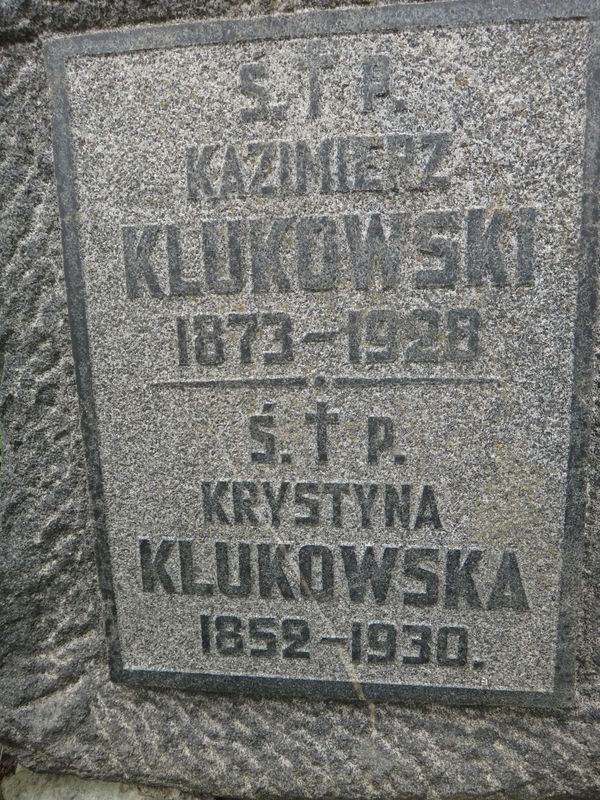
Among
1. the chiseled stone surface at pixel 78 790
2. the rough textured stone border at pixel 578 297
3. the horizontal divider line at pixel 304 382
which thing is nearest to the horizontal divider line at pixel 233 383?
the horizontal divider line at pixel 304 382

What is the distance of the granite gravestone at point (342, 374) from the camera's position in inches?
31.9

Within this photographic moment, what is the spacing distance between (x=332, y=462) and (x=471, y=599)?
275 millimetres

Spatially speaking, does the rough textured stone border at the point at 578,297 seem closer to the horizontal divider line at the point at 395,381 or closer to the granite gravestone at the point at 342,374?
the granite gravestone at the point at 342,374

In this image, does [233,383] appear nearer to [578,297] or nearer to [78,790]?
[578,297]

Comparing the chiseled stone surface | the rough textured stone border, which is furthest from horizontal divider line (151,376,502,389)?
the chiseled stone surface

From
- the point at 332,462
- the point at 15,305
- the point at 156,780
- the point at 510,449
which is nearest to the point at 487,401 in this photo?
the point at 510,449

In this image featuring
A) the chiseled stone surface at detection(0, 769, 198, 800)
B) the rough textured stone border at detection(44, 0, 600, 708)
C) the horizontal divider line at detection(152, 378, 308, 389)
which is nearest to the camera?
the rough textured stone border at detection(44, 0, 600, 708)

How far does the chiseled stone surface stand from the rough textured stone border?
21 centimetres

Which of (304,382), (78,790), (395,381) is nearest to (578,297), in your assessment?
(395,381)

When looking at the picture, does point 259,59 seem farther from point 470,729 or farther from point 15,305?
point 470,729

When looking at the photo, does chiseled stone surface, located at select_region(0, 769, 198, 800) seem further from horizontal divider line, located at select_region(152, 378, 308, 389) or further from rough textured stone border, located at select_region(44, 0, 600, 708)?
horizontal divider line, located at select_region(152, 378, 308, 389)

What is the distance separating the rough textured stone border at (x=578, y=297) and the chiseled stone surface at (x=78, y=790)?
21 cm

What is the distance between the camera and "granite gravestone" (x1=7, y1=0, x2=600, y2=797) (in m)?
0.81

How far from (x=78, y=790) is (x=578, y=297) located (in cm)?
109
